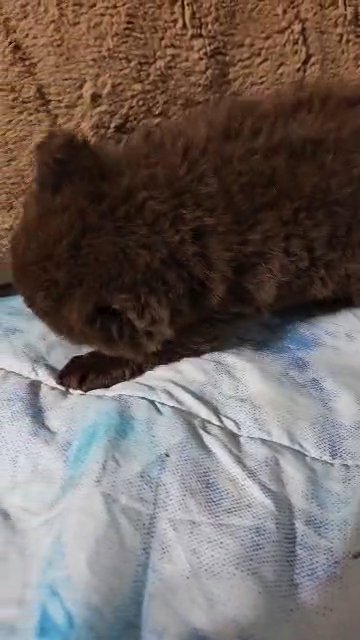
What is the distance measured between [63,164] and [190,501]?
0.46 metres

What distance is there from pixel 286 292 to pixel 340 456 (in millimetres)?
258

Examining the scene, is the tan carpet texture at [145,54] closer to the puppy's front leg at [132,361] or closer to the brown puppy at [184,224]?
the brown puppy at [184,224]

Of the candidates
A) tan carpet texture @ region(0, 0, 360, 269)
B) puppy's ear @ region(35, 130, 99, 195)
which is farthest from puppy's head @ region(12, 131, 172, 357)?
tan carpet texture @ region(0, 0, 360, 269)

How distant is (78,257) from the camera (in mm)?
1125

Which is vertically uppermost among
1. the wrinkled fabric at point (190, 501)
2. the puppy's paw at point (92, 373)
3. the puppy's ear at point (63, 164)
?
the puppy's ear at point (63, 164)

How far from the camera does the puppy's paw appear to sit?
1219mm

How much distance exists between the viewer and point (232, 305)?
1.23 meters

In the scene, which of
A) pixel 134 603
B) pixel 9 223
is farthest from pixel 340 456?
pixel 9 223

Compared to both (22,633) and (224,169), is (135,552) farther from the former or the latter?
(224,169)

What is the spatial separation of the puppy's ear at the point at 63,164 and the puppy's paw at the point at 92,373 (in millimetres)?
242

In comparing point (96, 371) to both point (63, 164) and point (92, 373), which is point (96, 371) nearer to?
point (92, 373)

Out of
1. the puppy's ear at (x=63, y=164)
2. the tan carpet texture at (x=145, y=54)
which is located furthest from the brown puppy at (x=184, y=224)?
the tan carpet texture at (x=145, y=54)

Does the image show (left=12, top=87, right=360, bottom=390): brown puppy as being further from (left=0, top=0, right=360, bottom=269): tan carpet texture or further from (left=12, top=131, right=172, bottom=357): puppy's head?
(left=0, top=0, right=360, bottom=269): tan carpet texture

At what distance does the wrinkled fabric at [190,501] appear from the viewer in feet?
3.16
